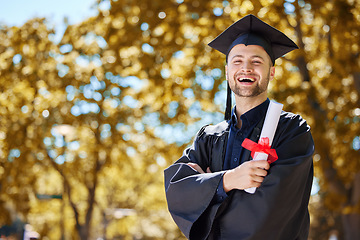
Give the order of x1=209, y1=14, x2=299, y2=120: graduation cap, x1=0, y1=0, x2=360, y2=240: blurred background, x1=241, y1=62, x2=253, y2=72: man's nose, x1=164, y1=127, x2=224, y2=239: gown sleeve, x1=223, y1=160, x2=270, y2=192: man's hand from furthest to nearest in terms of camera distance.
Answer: x1=0, y1=0, x2=360, y2=240: blurred background → x1=209, y1=14, x2=299, y2=120: graduation cap → x1=241, y1=62, x2=253, y2=72: man's nose → x1=164, y1=127, x2=224, y2=239: gown sleeve → x1=223, y1=160, x2=270, y2=192: man's hand

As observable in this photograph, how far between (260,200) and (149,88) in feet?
27.0

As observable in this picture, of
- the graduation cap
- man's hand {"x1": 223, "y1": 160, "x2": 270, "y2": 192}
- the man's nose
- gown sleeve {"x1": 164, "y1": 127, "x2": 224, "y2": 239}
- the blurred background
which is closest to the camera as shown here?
man's hand {"x1": 223, "y1": 160, "x2": 270, "y2": 192}

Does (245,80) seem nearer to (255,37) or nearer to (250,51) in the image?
(250,51)

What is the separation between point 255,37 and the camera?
268 cm

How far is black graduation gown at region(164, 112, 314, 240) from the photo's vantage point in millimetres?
2268

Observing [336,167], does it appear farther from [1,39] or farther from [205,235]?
[1,39]

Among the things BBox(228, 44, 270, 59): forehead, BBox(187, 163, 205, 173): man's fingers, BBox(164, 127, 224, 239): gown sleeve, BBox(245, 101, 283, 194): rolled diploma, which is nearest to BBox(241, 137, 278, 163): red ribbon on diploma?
BBox(245, 101, 283, 194): rolled diploma

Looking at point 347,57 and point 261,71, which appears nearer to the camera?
point 261,71

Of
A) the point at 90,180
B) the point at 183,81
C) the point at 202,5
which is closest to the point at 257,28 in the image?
the point at 202,5

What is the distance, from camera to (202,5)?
23.3ft

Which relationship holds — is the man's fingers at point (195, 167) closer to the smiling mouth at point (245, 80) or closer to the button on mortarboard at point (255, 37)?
the smiling mouth at point (245, 80)

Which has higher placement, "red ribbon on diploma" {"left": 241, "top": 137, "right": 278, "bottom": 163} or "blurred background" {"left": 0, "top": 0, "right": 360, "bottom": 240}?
"blurred background" {"left": 0, "top": 0, "right": 360, "bottom": 240}

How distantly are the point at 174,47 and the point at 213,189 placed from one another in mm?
5485

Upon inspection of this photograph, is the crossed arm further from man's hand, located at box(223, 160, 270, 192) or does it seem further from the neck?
the neck
